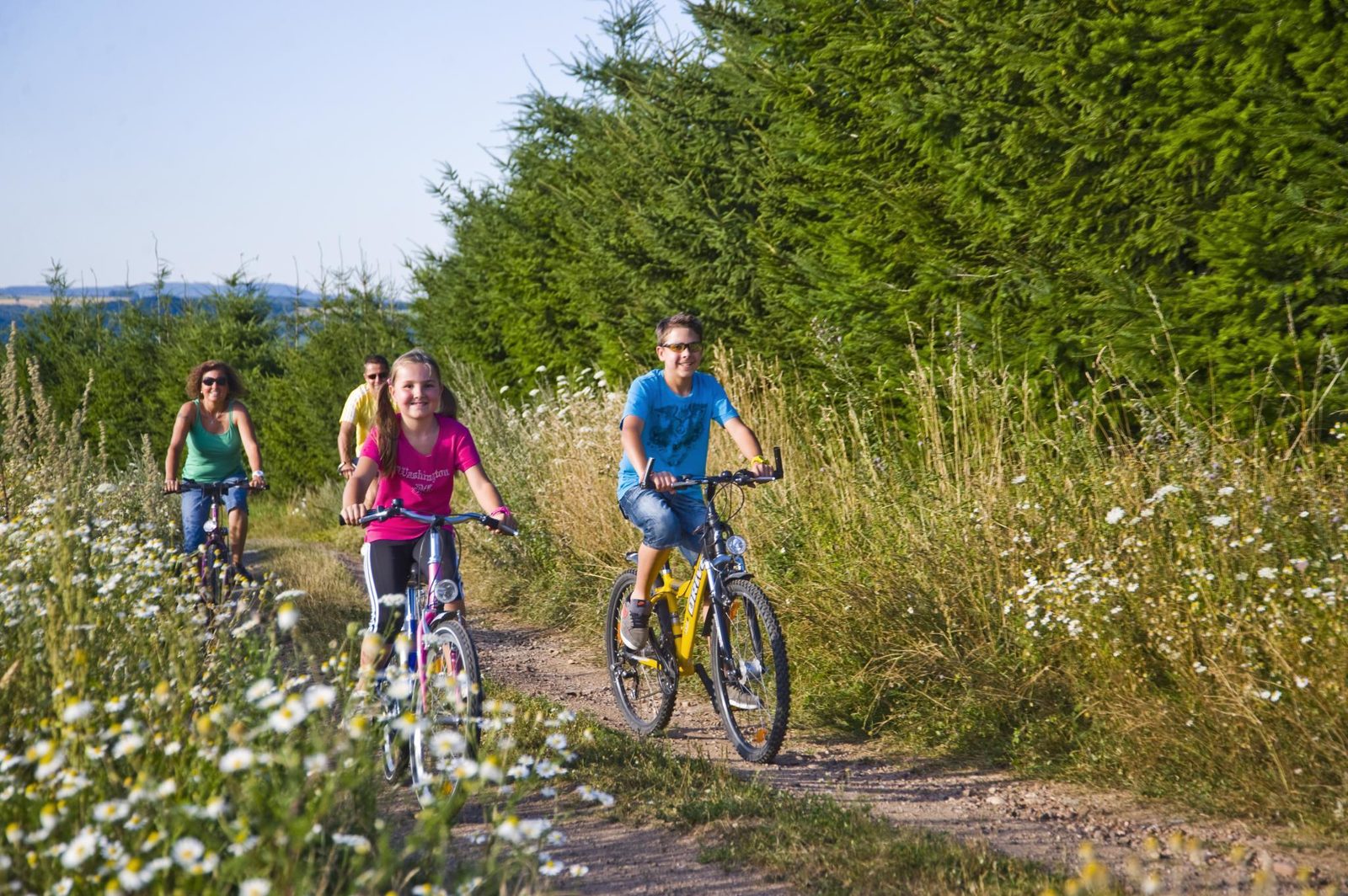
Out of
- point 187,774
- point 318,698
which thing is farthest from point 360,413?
point 318,698

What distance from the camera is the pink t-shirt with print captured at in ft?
16.9

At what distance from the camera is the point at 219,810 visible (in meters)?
2.59

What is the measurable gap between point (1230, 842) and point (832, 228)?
5.77m

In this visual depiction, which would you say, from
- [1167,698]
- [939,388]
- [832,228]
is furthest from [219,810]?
[832,228]

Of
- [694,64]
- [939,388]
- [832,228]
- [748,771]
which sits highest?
[694,64]

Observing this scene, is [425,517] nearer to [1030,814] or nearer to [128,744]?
[128,744]

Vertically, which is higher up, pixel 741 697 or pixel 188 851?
pixel 188 851

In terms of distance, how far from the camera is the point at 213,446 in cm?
829

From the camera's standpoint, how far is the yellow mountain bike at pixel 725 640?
5352 millimetres

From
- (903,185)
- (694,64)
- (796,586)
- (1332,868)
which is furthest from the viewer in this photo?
(694,64)

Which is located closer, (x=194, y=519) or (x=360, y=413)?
(x=194, y=519)

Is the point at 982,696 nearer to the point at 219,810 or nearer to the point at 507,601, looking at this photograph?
the point at 219,810

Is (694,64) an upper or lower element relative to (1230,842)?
upper

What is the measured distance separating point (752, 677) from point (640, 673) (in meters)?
1.19
